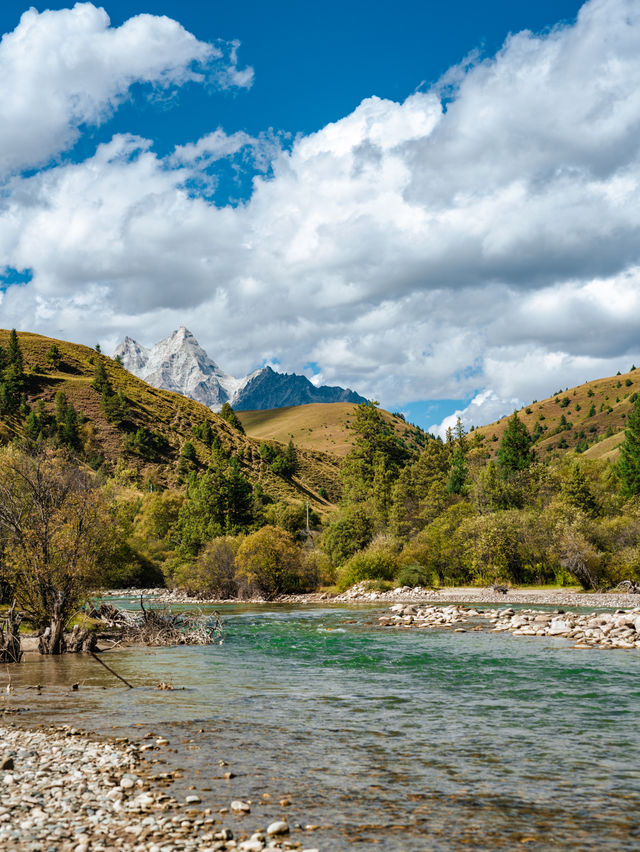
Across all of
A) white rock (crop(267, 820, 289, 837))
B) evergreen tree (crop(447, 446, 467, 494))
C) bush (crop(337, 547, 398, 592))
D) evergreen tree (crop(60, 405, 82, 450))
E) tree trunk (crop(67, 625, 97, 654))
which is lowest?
bush (crop(337, 547, 398, 592))

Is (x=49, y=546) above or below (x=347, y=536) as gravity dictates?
above

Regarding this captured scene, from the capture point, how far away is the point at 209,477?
99.6 m

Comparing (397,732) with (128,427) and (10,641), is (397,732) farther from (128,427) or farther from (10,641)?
(128,427)

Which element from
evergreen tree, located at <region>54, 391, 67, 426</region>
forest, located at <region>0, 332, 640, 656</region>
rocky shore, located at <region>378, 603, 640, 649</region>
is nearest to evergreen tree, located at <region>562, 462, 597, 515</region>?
forest, located at <region>0, 332, 640, 656</region>

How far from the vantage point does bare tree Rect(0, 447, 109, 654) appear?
30.8m

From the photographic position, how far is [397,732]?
16.4 metres

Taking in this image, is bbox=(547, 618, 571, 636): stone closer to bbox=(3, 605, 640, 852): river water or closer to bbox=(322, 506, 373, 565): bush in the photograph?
bbox=(3, 605, 640, 852): river water

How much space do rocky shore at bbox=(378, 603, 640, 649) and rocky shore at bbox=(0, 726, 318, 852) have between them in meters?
25.5

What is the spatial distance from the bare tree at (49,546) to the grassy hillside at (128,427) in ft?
342

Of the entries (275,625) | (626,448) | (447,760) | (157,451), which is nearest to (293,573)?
(275,625)

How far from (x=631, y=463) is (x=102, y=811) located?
8906cm

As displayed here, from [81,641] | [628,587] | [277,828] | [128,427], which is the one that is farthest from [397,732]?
[128,427]

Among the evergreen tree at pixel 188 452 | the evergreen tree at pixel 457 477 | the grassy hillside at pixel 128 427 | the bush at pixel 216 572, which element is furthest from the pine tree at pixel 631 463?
the evergreen tree at pixel 188 452

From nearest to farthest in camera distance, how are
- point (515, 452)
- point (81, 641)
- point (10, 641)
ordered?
1. point (10, 641)
2. point (81, 641)
3. point (515, 452)
